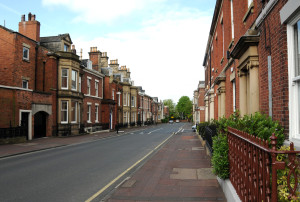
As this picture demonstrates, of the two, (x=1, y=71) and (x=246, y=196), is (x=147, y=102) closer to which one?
(x=1, y=71)

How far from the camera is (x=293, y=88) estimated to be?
4039mm

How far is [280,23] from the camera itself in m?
4.36

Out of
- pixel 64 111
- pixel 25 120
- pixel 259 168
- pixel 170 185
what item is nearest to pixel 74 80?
pixel 64 111

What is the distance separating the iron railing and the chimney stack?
26.3 meters

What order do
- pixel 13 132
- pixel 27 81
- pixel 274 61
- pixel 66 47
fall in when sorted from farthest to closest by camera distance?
pixel 66 47, pixel 27 81, pixel 13 132, pixel 274 61

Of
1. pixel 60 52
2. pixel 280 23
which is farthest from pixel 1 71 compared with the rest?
pixel 280 23

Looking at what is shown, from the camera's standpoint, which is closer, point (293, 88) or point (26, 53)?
point (293, 88)

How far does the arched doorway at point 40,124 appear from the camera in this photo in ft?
73.5

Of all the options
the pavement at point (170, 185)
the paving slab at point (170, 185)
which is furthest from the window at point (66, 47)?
the paving slab at point (170, 185)

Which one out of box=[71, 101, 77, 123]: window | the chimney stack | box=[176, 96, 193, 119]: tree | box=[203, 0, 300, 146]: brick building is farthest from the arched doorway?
box=[176, 96, 193, 119]: tree

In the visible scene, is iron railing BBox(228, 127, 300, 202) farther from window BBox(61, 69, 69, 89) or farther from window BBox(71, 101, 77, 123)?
window BBox(71, 101, 77, 123)

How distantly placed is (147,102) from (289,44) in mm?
70750

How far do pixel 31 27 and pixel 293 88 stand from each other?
27.1 metres

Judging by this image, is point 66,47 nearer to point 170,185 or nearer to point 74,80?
point 74,80
